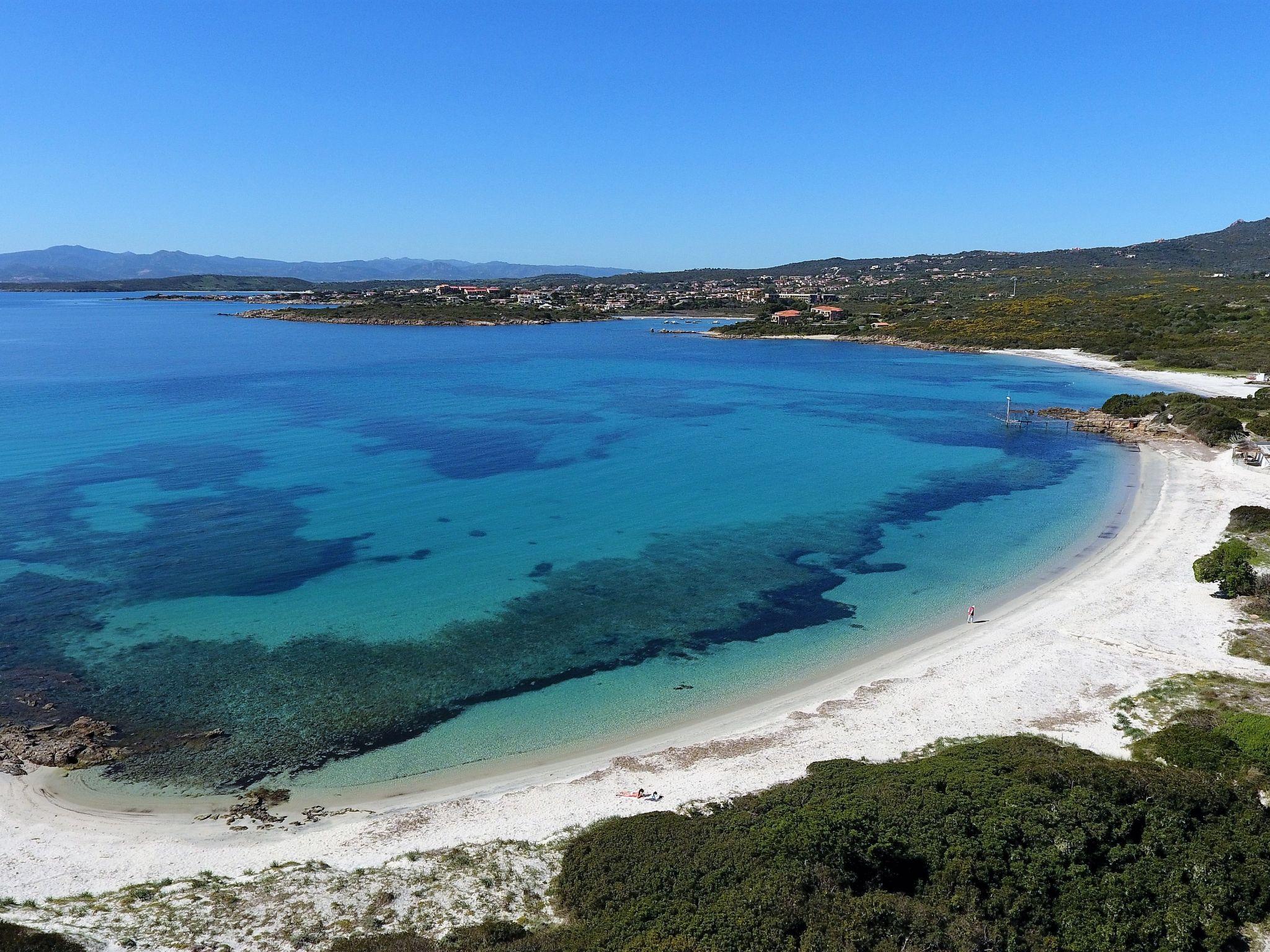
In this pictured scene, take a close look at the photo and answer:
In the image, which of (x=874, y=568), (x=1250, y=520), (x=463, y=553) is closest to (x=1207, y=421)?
(x=1250, y=520)

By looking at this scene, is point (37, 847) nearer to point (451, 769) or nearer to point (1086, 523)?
point (451, 769)

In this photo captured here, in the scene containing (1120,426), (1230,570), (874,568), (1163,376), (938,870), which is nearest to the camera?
(938,870)

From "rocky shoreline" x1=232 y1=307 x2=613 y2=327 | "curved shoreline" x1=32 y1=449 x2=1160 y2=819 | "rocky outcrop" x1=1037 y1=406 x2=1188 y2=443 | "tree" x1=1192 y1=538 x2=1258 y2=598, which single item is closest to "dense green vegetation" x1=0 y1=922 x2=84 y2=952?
"curved shoreline" x1=32 y1=449 x2=1160 y2=819

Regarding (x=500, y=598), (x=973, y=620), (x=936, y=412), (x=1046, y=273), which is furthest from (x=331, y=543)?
(x=1046, y=273)

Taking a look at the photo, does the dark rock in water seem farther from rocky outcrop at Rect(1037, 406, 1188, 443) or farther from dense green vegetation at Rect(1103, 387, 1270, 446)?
rocky outcrop at Rect(1037, 406, 1188, 443)

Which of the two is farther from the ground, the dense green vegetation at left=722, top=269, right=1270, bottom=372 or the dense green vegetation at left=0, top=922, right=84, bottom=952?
the dense green vegetation at left=722, top=269, right=1270, bottom=372

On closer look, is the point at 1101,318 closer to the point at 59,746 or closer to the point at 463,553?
the point at 463,553

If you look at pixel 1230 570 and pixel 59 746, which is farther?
pixel 1230 570
